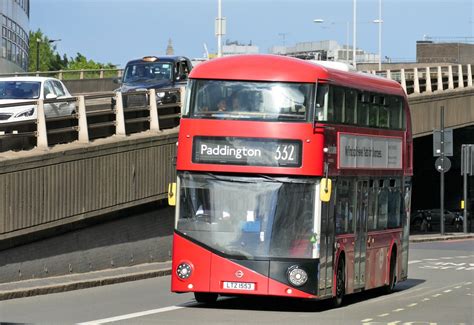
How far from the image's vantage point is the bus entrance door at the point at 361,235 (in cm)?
2247

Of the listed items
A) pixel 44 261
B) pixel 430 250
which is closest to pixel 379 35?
pixel 430 250

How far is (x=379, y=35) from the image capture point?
319ft

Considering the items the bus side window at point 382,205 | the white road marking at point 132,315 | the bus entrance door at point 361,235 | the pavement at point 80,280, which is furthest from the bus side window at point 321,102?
the pavement at point 80,280

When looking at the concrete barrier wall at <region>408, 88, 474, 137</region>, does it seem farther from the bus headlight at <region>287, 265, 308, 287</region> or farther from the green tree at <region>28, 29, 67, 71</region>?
the green tree at <region>28, 29, 67, 71</region>

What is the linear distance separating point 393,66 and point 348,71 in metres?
91.3

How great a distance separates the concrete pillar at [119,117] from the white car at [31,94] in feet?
3.20

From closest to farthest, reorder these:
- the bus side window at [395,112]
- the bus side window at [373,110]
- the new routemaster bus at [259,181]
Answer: the new routemaster bus at [259,181], the bus side window at [373,110], the bus side window at [395,112]

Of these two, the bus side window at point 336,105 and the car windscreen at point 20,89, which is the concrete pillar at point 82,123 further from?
the bus side window at point 336,105

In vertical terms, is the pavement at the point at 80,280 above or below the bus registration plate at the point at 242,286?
below

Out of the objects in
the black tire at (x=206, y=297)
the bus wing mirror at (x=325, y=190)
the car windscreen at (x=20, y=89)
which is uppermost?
the car windscreen at (x=20, y=89)

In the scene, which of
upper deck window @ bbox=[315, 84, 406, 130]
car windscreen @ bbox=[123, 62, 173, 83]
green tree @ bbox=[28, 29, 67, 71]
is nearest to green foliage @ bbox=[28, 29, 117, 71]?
green tree @ bbox=[28, 29, 67, 71]

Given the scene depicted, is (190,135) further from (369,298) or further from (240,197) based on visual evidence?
(369,298)

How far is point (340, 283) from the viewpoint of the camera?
70.2 feet

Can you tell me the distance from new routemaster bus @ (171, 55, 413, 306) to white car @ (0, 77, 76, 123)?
1004 centimetres
